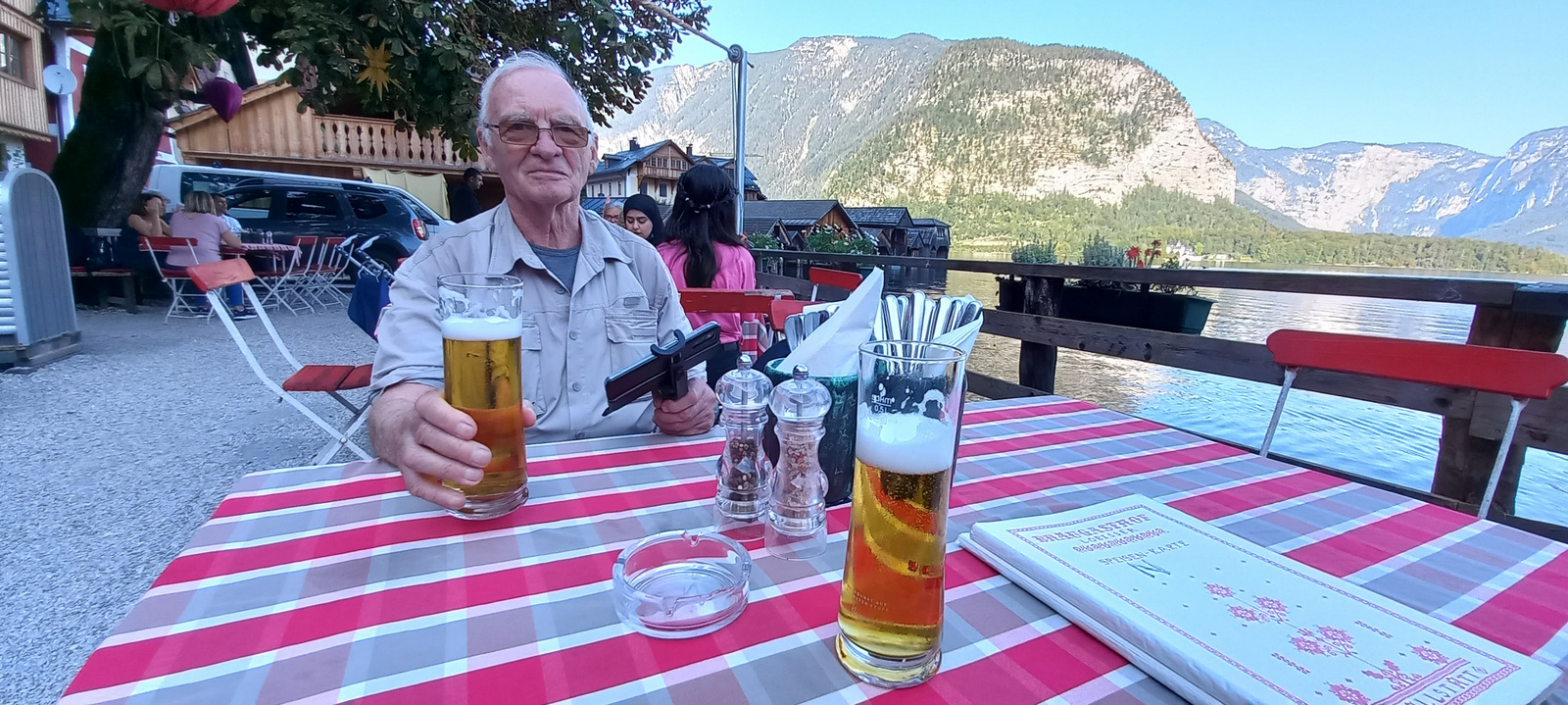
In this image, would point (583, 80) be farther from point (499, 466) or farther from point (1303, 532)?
point (1303, 532)

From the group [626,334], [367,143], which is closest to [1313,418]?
[626,334]

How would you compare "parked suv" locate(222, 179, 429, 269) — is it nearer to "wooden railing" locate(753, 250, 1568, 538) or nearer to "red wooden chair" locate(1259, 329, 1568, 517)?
"wooden railing" locate(753, 250, 1568, 538)

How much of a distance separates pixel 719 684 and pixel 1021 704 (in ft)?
0.82

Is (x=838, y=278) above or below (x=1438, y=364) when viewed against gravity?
above

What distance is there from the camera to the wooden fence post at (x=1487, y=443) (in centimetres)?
193

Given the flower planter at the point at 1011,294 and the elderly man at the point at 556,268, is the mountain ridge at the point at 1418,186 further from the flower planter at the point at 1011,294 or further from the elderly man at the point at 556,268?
the elderly man at the point at 556,268

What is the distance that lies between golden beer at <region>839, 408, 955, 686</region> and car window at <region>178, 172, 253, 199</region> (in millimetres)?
10593

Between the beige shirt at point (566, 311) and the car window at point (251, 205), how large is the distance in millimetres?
9184

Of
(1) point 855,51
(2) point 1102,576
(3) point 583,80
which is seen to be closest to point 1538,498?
(2) point 1102,576

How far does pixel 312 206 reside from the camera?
334 inches

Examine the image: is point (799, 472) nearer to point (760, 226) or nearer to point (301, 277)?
point (301, 277)

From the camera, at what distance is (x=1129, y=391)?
26.0 ft

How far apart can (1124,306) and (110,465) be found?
5.95 metres

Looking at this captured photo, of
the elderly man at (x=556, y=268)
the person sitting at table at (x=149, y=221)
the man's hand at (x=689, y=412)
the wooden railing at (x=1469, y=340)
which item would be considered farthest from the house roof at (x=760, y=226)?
the man's hand at (x=689, y=412)
